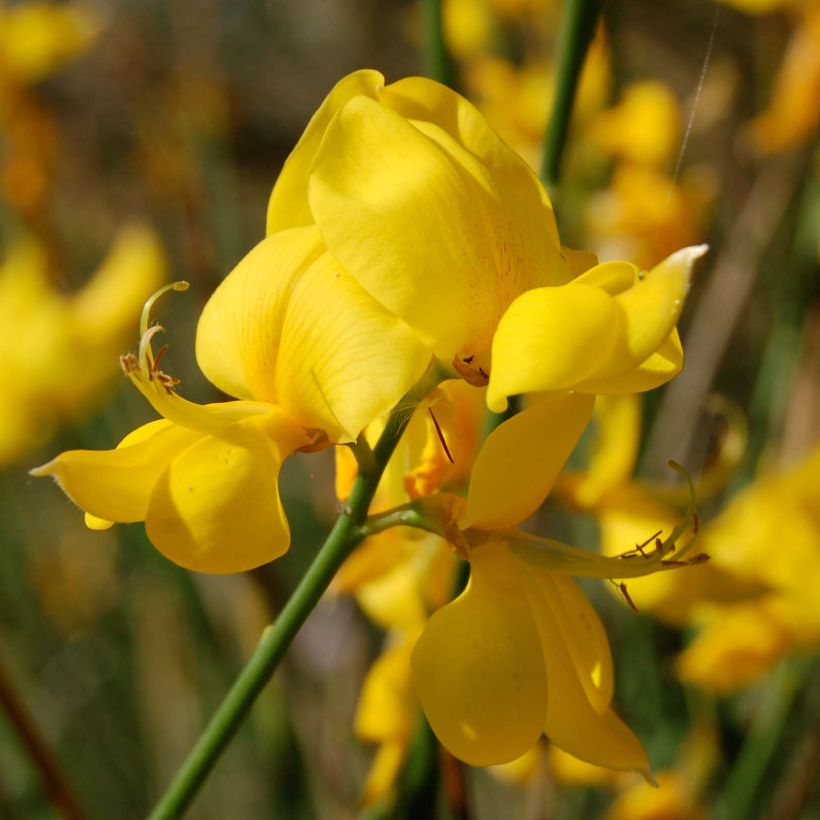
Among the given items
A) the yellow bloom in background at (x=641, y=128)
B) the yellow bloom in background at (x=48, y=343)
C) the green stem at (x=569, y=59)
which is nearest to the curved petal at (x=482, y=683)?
the green stem at (x=569, y=59)

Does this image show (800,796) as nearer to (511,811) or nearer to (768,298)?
(511,811)

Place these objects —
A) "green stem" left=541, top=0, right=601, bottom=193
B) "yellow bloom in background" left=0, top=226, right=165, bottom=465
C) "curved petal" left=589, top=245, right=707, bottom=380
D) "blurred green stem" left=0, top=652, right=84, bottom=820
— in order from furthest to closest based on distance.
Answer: "yellow bloom in background" left=0, top=226, right=165, bottom=465
"blurred green stem" left=0, top=652, right=84, bottom=820
"green stem" left=541, top=0, right=601, bottom=193
"curved petal" left=589, top=245, right=707, bottom=380

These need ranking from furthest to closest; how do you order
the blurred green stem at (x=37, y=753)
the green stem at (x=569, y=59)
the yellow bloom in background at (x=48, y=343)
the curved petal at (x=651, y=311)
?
the yellow bloom in background at (x=48, y=343), the blurred green stem at (x=37, y=753), the green stem at (x=569, y=59), the curved petal at (x=651, y=311)

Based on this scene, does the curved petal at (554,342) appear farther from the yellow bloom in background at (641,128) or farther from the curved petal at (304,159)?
the yellow bloom in background at (641,128)

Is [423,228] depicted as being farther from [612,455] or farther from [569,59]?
[612,455]

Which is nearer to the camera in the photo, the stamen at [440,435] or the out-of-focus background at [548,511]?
the stamen at [440,435]

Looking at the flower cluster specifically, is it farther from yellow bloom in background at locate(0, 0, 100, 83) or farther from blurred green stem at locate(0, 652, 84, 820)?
yellow bloom in background at locate(0, 0, 100, 83)

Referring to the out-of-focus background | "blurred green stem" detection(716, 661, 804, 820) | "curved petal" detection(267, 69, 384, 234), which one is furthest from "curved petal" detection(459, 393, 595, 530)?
"blurred green stem" detection(716, 661, 804, 820)
